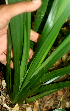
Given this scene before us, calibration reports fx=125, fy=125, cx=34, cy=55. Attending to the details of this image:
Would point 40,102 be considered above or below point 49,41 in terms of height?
below

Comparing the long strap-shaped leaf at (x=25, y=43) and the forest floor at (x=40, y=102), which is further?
the forest floor at (x=40, y=102)

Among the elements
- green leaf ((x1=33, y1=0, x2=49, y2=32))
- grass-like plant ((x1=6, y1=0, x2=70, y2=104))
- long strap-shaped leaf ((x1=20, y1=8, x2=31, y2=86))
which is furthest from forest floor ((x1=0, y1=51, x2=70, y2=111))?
green leaf ((x1=33, y1=0, x2=49, y2=32))

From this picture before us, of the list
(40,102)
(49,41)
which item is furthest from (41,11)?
(40,102)

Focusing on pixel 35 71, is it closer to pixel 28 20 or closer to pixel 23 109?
pixel 28 20

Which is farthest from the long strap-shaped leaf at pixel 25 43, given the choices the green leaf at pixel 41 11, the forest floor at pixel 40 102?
the forest floor at pixel 40 102

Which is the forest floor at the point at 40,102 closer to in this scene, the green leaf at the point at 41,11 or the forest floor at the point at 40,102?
the forest floor at the point at 40,102

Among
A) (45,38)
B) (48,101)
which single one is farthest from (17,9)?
(48,101)

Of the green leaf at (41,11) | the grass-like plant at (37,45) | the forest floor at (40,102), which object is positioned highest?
the green leaf at (41,11)

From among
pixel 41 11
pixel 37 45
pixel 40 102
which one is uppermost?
pixel 41 11

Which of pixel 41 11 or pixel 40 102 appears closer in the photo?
pixel 41 11

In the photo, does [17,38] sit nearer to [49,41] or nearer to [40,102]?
[49,41]

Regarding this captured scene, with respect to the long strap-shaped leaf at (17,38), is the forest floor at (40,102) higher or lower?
lower
